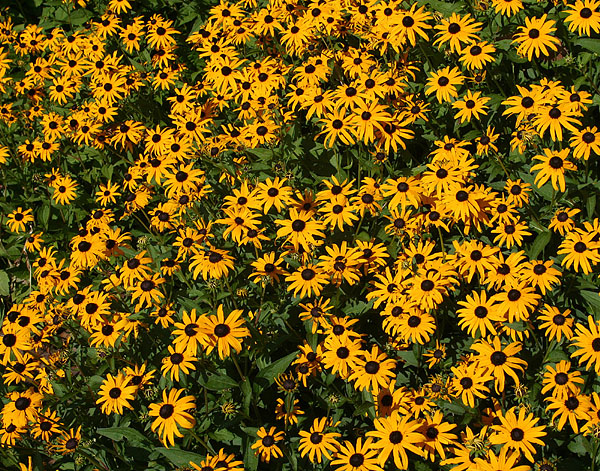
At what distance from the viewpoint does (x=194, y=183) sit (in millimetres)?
5492

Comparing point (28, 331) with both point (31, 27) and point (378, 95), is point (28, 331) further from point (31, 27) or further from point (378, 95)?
point (31, 27)

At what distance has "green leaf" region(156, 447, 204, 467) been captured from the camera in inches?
157

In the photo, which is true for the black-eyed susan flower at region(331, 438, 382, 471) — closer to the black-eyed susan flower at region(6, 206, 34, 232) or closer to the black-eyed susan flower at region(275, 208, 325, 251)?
the black-eyed susan flower at region(275, 208, 325, 251)

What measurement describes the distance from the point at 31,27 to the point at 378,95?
5.59m

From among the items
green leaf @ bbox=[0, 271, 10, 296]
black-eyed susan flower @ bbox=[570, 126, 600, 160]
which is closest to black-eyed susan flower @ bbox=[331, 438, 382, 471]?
black-eyed susan flower @ bbox=[570, 126, 600, 160]

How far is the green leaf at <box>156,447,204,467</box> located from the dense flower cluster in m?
0.02

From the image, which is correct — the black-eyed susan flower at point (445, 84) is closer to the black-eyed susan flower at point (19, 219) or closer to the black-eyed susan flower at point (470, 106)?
the black-eyed susan flower at point (470, 106)

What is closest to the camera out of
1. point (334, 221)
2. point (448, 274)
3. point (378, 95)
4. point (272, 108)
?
point (448, 274)

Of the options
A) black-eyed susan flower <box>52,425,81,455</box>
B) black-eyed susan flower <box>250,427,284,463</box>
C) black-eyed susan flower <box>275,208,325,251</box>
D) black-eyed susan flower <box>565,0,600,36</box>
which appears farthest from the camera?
black-eyed susan flower <box>565,0,600,36</box>

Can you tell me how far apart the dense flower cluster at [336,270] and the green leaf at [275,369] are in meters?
0.02

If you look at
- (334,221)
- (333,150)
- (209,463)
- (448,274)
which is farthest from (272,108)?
(209,463)

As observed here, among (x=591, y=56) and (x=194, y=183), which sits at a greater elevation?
(x=591, y=56)

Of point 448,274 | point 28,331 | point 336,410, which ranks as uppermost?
point 448,274

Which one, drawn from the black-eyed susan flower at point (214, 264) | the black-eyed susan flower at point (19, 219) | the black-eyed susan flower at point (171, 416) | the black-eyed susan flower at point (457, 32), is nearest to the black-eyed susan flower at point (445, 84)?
the black-eyed susan flower at point (457, 32)
